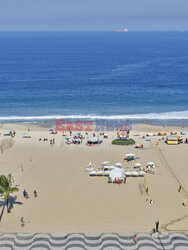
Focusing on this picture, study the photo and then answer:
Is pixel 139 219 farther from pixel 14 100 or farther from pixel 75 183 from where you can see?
pixel 14 100

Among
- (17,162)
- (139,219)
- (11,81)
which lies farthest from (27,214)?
(11,81)

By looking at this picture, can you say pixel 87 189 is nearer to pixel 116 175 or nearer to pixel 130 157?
pixel 116 175

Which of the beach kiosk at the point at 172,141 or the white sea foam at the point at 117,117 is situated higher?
the white sea foam at the point at 117,117

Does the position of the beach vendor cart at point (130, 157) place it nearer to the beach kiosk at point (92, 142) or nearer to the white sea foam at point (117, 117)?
the beach kiosk at point (92, 142)

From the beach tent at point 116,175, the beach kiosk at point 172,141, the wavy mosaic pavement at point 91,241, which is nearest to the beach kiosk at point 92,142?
the beach kiosk at point 172,141

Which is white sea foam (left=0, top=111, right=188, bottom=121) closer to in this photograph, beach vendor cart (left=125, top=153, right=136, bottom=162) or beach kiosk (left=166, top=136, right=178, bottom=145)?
beach kiosk (left=166, top=136, right=178, bottom=145)

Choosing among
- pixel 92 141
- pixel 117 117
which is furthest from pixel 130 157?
pixel 117 117

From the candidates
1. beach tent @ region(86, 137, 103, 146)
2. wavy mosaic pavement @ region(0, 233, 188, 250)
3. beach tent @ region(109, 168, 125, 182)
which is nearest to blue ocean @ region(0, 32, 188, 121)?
A: beach tent @ region(86, 137, 103, 146)
